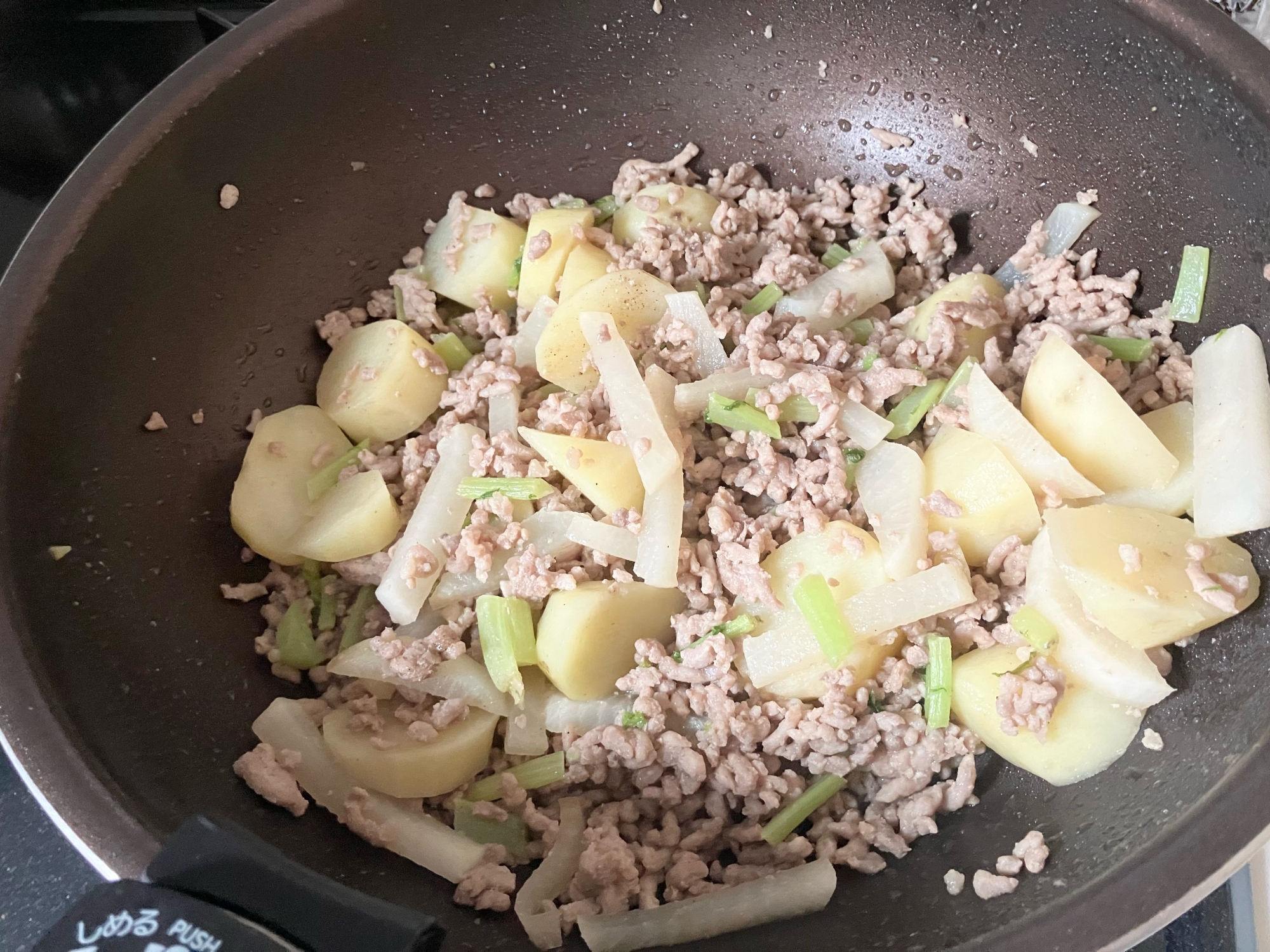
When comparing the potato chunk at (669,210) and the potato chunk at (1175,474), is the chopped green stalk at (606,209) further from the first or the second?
Result: the potato chunk at (1175,474)

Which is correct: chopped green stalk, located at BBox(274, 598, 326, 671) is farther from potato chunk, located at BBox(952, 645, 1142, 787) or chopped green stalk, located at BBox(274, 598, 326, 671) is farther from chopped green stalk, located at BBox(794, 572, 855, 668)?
A: potato chunk, located at BBox(952, 645, 1142, 787)

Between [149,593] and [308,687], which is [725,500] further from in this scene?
[149,593]

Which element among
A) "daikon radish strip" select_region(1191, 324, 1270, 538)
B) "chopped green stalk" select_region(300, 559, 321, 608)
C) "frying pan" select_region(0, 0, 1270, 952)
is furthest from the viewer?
"chopped green stalk" select_region(300, 559, 321, 608)

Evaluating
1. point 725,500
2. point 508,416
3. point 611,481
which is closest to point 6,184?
point 508,416

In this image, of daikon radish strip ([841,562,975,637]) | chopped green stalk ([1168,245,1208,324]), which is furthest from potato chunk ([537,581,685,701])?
chopped green stalk ([1168,245,1208,324])

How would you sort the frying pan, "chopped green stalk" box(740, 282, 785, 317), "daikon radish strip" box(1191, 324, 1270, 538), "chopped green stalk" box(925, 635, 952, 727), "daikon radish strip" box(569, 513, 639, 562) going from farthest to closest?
"chopped green stalk" box(740, 282, 785, 317) → "daikon radish strip" box(569, 513, 639, 562) → "chopped green stalk" box(925, 635, 952, 727) → "daikon radish strip" box(1191, 324, 1270, 538) → the frying pan

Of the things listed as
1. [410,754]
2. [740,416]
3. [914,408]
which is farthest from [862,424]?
[410,754]

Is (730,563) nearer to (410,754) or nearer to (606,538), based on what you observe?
(606,538)

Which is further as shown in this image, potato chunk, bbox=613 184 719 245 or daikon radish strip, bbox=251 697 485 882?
potato chunk, bbox=613 184 719 245
